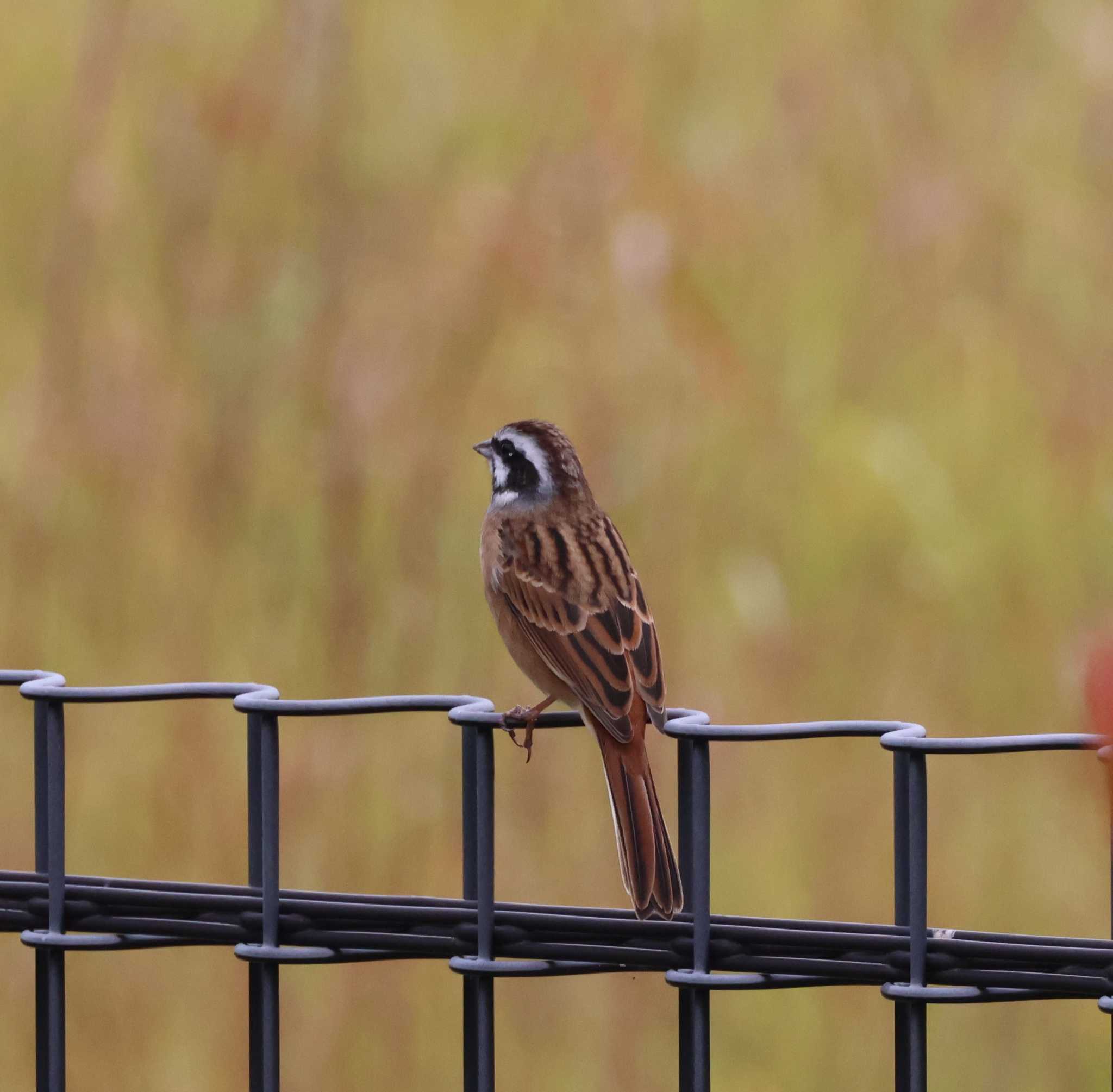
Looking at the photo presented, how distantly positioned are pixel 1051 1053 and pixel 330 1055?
135 centimetres

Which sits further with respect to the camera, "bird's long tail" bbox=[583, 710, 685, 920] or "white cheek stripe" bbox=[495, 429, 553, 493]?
"white cheek stripe" bbox=[495, 429, 553, 493]

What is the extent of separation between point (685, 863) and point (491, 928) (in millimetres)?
163

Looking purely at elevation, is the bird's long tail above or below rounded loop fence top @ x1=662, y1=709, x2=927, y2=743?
below

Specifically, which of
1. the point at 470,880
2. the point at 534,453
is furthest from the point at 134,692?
the point at 534,453

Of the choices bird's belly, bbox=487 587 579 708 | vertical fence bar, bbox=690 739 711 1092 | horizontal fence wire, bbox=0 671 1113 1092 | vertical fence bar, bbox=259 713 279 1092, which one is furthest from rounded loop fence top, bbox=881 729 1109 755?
bird's belly, bbox=487 587 579 708

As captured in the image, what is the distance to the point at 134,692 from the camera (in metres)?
1.50

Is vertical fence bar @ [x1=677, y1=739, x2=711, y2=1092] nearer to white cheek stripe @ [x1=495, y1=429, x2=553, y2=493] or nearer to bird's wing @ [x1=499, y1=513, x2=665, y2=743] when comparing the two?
bird's wing @ [x1=499, y1=513, x2=665, y2=743]

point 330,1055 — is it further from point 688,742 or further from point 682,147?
point 688,742

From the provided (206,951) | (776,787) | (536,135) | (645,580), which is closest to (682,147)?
(536,135)

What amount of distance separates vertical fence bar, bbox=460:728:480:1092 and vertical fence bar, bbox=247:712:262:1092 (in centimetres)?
17

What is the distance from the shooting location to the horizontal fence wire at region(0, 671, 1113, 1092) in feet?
4.28

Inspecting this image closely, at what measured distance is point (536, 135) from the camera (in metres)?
4.02

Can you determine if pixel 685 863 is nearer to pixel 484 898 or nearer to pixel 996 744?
pixel 484 898

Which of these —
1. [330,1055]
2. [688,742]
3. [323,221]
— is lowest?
[330,1055]
